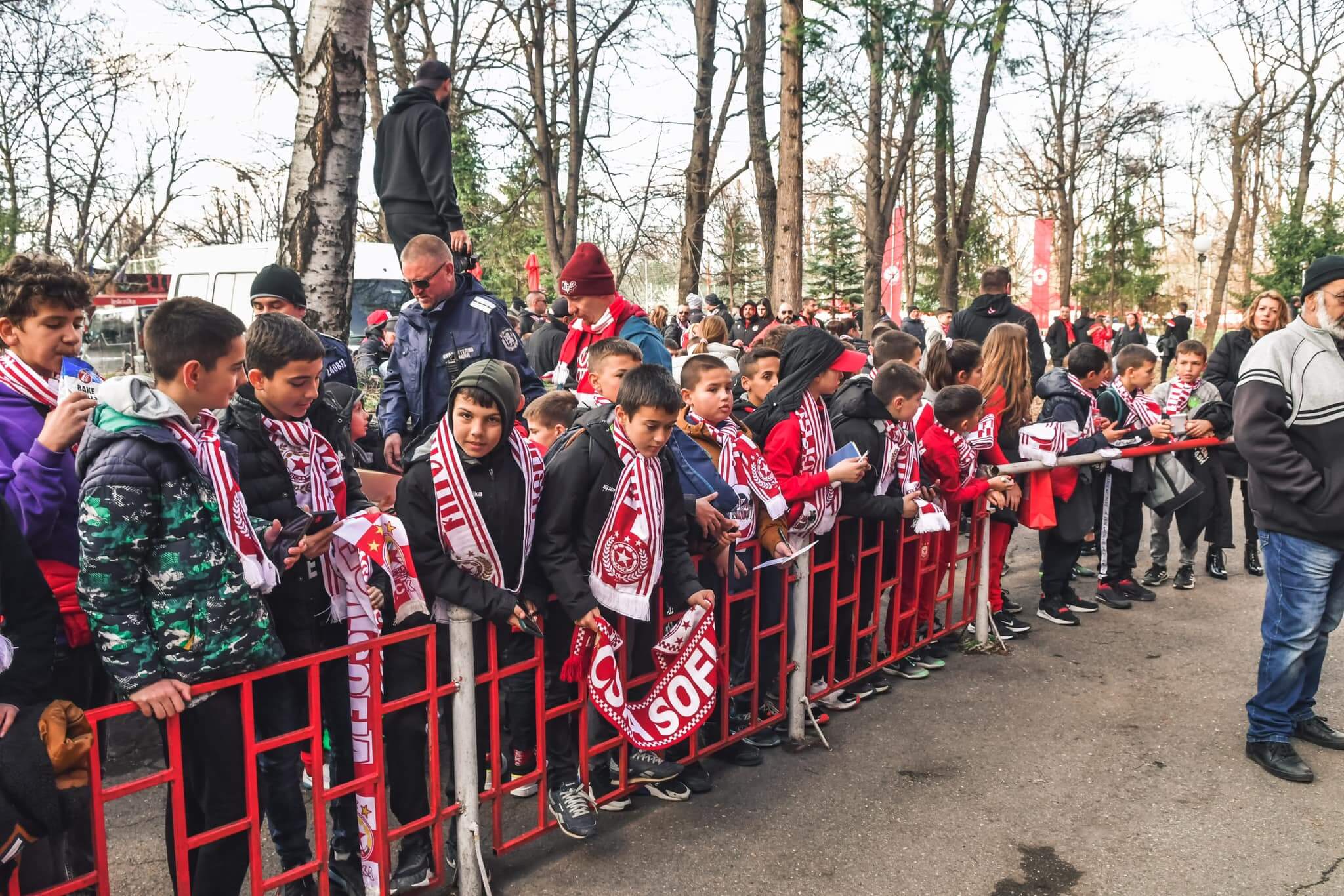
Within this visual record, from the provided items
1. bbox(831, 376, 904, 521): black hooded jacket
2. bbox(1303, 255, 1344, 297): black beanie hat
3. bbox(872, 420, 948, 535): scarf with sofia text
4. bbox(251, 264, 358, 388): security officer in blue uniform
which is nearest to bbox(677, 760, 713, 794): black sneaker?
bbox(831, 376, 904, 521): black hooded jacket

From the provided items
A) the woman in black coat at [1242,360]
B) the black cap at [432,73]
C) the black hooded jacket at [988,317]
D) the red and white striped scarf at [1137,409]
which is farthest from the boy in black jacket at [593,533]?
the black hooded jacket at [988,317]

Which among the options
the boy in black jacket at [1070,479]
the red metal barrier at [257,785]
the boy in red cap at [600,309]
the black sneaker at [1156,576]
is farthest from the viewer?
the black sneaker at [1156,576]

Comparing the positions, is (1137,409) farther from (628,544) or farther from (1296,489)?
(628,544)

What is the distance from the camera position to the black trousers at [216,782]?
255 centimetres

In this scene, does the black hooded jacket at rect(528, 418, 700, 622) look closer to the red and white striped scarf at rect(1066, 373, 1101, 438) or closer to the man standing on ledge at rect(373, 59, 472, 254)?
the man standing on ledge at rect(373, 59, 472, 254)

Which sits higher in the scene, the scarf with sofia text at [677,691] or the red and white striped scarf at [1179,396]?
the red and white striped scarf at [1179,396]

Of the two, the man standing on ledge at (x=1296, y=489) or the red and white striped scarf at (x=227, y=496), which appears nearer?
the red and white striped scarf at (x=227, y=496)

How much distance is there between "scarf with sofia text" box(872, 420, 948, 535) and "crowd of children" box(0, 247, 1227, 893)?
2 cm

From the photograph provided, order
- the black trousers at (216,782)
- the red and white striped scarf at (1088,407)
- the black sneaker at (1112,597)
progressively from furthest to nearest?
the black sneaker at (1112,597)
the red and white striped scarf at (1088,407)
the black trousers at (216,782)

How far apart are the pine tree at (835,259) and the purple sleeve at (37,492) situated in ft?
123

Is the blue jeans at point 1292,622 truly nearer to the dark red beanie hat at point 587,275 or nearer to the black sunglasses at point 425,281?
the dark red beanie hat at point 587,275

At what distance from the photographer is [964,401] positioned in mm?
5117

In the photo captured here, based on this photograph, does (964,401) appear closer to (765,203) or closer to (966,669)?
(966,669)

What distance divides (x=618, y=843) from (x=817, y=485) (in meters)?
1.73
